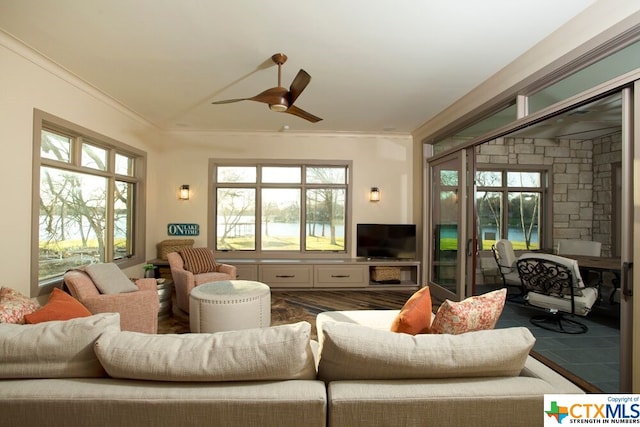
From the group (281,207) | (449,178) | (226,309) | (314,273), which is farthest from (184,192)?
(449,178)

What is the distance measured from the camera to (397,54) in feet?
9.34

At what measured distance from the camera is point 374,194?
5.55 meters

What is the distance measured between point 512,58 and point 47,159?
4960 mm

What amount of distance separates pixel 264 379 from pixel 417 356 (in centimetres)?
63

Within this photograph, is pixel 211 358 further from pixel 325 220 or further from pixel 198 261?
pixel 325 220

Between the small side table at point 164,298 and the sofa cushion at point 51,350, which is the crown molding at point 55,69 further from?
the sofa cushion at point 51,350

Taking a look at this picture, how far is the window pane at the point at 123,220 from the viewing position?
4.51 metres

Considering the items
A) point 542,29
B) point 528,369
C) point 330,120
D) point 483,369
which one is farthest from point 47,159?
point 542,29

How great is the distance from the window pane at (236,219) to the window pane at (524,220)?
4519 mm

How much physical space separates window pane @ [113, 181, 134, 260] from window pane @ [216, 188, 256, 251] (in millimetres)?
1423

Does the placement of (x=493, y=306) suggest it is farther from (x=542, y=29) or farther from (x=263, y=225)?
Result: (x=263, y=225)

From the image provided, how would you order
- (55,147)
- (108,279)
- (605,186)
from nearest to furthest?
(605,186), (108,279), (55,147)

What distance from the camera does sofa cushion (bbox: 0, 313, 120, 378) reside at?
116 cm

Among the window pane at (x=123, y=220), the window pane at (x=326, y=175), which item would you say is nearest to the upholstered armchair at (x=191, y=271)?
the window pane at (x=123, y=220)
